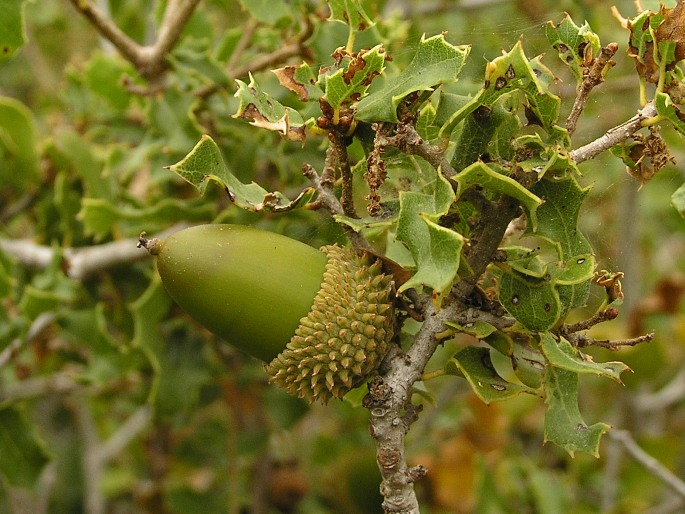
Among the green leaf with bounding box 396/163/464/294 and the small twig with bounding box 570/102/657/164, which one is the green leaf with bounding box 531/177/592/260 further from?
the green leaf with bounding box 396/163/464/294

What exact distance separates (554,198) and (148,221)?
1217 millimetres

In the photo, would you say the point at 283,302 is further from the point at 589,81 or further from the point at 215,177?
the point at 589,81

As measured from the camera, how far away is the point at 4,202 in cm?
261

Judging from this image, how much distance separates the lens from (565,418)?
122 cm

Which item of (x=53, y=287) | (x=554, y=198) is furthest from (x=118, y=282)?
(x=554, y=198)

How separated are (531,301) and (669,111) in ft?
1.15

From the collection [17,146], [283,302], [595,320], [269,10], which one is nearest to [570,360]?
[595,320]

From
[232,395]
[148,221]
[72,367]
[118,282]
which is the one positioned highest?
[148,221]

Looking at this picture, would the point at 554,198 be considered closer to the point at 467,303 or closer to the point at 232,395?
the point at 467,303

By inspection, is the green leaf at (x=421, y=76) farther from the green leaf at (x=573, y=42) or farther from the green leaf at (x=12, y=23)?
the green leaf at (x=12, y=23)

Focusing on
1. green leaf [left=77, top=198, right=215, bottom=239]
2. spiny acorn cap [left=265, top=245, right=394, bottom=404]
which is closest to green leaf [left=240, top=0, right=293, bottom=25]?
Result: green leaf [left=77, top=198, right=215, bottom=239]

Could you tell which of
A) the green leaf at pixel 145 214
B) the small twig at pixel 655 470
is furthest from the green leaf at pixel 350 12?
the small twig at pixel 655 470

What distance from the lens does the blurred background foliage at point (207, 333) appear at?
6.64 ft

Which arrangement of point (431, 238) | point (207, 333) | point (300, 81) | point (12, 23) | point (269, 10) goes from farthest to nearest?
point (207, 333) → point (269, 10) → point (12, 23) → point (300, 81) → point (431, 238)
